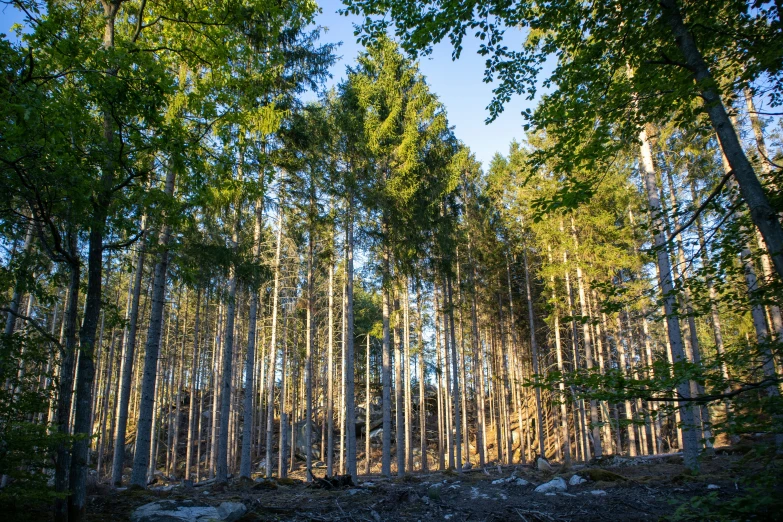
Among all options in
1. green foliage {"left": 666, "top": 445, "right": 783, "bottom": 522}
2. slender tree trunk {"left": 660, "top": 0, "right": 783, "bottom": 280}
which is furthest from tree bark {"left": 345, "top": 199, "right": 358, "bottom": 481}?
slender tree trunk {"left": 660, "top": 0, "right": 783, "bottom": 280}

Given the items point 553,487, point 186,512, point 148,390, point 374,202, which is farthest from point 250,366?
point 553,487

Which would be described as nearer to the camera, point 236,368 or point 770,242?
point 770,242

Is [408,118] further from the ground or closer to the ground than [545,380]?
further from the ground

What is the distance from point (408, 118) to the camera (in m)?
15.9

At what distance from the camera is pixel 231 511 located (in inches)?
251

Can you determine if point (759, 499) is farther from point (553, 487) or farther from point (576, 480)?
point (576, 480)

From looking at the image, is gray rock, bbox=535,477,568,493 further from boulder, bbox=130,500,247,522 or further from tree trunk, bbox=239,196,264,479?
tree trunk, bbox=239,196,264,479

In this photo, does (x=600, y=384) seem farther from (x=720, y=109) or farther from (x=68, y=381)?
(x=68, y=381)

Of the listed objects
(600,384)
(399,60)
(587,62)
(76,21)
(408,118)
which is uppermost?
(399,60)

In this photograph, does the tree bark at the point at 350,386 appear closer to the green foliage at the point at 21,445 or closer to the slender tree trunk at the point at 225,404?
the slender tree trunk at the point at 225,404

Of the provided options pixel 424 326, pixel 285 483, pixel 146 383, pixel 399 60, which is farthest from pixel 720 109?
pixel 424 326

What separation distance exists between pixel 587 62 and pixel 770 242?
2.47 metres

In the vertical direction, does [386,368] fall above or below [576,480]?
above

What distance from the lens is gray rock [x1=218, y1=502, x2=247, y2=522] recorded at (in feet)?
20.4
